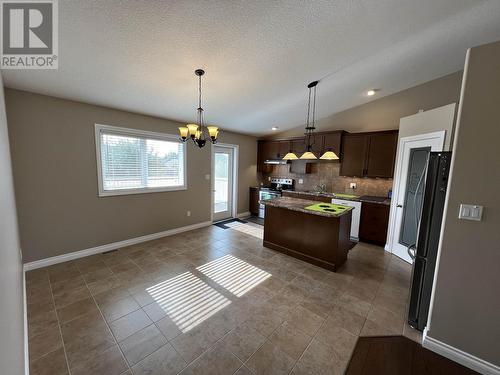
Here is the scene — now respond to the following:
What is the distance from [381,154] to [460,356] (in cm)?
343

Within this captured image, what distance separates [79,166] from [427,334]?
482cm

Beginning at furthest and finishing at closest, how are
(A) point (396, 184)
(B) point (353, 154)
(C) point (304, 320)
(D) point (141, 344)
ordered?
1. (B) point (353, 154)
2. (A) point (396, 184)
3. (C) point (304, 320)
4. (D) point (141, 344)

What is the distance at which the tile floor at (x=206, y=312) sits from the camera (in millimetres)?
1607

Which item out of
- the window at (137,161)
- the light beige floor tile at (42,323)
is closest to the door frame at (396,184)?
the window at (137,161)

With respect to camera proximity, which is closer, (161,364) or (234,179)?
(161,364)

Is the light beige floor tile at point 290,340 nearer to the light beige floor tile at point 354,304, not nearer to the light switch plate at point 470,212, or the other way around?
the light beige floor tile at point 354,304

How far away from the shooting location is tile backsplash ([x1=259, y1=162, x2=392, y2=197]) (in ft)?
→ 14.6

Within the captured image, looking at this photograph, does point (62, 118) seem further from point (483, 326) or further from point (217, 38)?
point (483, 326)

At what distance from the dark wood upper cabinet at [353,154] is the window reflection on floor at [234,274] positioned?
310cm

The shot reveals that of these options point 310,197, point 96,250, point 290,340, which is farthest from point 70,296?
point 310,197

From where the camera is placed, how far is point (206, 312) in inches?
84.0

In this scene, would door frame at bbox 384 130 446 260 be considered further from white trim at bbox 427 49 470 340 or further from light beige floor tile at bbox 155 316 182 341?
light beige floor tile at bbox 155 316 182 341

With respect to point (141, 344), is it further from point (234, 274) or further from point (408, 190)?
point (408, 190)

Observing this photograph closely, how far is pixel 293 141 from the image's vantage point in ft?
17.9
